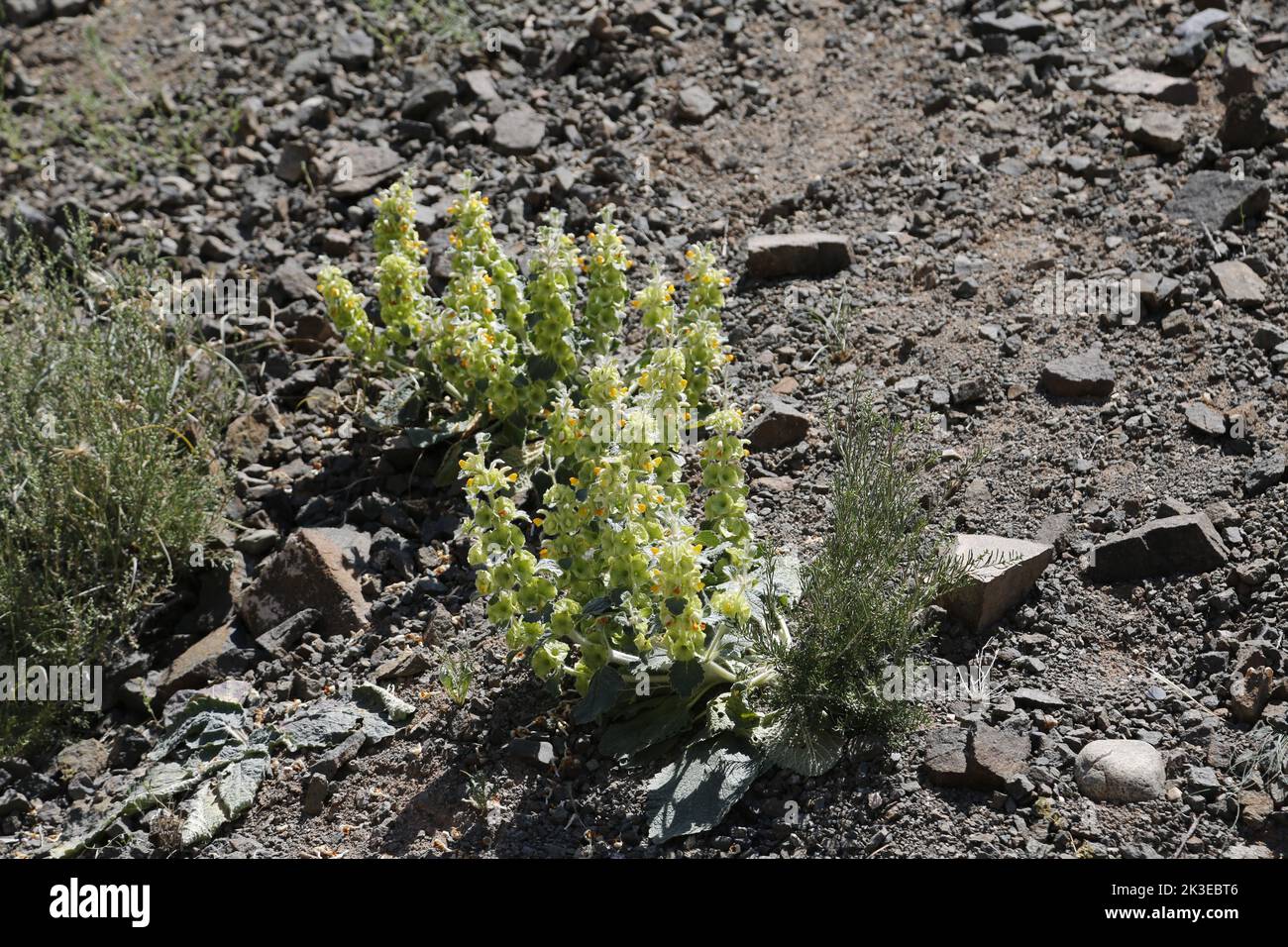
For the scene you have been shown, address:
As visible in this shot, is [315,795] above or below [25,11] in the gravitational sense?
below

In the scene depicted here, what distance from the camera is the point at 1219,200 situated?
5.44 metres

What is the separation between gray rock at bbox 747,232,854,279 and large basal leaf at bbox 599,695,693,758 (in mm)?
2390

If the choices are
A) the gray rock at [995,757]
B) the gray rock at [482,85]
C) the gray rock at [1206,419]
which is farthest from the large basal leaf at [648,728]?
the gray rock at [482,85]

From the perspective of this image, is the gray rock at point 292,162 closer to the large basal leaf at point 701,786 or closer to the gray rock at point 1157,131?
the gray rock at point 1157,131

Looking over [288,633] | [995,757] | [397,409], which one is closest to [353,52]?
[397,409]

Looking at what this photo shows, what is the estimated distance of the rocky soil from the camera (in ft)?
12.3

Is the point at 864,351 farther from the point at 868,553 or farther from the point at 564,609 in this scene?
the point at 564,609

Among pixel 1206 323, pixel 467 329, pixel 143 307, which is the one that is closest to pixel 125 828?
pixel 467 329

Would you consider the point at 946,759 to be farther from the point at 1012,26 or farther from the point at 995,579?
the point at 1012,26

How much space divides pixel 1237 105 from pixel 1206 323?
131cm

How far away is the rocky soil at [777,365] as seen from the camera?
12.3 ft

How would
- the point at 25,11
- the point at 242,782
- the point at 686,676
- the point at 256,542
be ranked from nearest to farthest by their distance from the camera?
the point at 686,676, the point at 242,782, the point at 256,542, the point at 25,11

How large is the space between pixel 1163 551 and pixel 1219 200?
6.69 ft

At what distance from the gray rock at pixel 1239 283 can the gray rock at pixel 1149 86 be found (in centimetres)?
123
